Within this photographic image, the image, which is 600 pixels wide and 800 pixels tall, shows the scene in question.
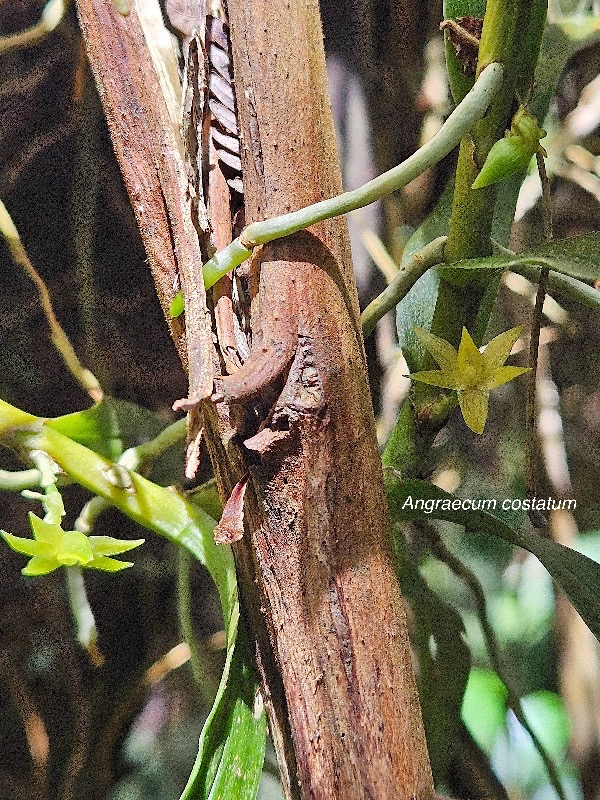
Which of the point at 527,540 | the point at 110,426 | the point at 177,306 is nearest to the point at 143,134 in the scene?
the point at 177,306

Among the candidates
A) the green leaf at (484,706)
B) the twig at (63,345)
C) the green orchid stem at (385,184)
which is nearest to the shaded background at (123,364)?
the twig at (63,345)

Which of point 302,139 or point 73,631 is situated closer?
point 302,139

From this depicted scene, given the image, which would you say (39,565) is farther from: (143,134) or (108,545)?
(143,134)

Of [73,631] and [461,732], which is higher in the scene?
[73,631]

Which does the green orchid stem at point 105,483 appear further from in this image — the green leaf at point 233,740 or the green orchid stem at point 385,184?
the green orchid stem at point 385,184

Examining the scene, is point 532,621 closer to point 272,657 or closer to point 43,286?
point 272,657

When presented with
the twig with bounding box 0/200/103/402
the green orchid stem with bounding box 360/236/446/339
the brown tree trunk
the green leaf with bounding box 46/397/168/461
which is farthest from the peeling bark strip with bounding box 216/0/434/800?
the twig with bounding box 0/200/103/402

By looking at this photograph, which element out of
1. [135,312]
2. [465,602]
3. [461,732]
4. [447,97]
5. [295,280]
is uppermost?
[447,97]

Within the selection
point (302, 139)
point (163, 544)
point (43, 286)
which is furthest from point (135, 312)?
point (302, 139)
